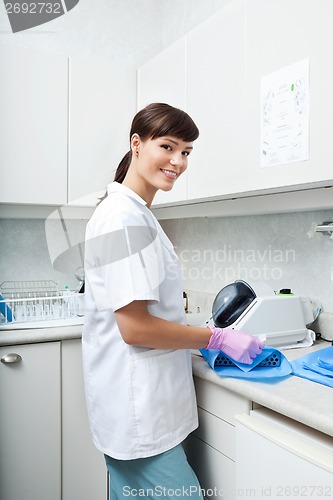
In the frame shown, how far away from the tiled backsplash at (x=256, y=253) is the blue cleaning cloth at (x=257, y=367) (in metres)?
0.47

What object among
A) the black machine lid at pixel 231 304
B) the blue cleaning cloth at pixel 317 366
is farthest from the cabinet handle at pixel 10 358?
the blue cleaning cloth at pixel 317 366

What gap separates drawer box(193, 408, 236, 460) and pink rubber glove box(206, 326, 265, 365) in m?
0.20

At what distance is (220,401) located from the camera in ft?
4.45

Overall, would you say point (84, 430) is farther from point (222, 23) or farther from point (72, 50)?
point (72, 50)

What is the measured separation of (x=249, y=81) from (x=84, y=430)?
4.88 feet

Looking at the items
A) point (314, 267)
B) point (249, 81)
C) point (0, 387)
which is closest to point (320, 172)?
point (249, 81)

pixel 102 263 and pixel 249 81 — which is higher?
pixel 249 81

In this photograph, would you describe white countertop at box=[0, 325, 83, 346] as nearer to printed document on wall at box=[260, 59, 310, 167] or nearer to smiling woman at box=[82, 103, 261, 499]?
smiling woman at box=[82, 103, 261, 499]

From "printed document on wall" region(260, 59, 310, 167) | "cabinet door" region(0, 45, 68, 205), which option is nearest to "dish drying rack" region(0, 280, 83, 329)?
"cabinet door" region(0, 45, 68, 205)

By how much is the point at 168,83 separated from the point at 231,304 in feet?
3.50

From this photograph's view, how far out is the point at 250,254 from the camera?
2.07m

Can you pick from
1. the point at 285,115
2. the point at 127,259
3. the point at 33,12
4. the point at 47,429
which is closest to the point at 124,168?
the point at 127,259

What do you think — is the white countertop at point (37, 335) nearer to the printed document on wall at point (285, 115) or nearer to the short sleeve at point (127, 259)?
the short sleeve at point (127, 259)

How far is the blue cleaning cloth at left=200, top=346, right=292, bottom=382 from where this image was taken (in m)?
1.27
